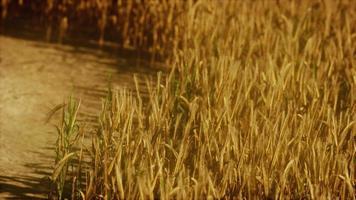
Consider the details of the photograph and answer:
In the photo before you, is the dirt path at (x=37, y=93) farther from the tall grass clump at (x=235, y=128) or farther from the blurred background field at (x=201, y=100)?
the tall grass clump at (x=235, y=128)

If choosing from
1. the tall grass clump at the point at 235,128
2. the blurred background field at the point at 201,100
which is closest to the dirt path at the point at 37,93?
the blurred background field at the point at 201,100

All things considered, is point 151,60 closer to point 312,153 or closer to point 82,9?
point 82,9

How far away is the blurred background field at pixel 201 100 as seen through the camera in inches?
93.0

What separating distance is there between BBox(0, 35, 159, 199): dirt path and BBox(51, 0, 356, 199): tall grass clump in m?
0.20

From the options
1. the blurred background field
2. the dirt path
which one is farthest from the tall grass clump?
the dirt path

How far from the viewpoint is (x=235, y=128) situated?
2648 millimetres

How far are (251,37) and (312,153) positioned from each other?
147cm

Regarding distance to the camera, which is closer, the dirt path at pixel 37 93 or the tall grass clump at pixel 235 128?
the tall grass clump at pixel 235 128

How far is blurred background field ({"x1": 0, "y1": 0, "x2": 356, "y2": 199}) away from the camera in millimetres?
2361

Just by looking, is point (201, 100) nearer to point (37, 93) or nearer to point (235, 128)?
point (235, 128)

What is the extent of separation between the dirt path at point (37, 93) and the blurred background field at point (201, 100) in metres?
0.02

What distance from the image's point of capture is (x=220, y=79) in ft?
9.78

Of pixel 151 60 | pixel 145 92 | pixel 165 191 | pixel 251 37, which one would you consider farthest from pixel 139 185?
pixel 151 60

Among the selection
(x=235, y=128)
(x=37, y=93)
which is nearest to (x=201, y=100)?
(x=235, y=128)
